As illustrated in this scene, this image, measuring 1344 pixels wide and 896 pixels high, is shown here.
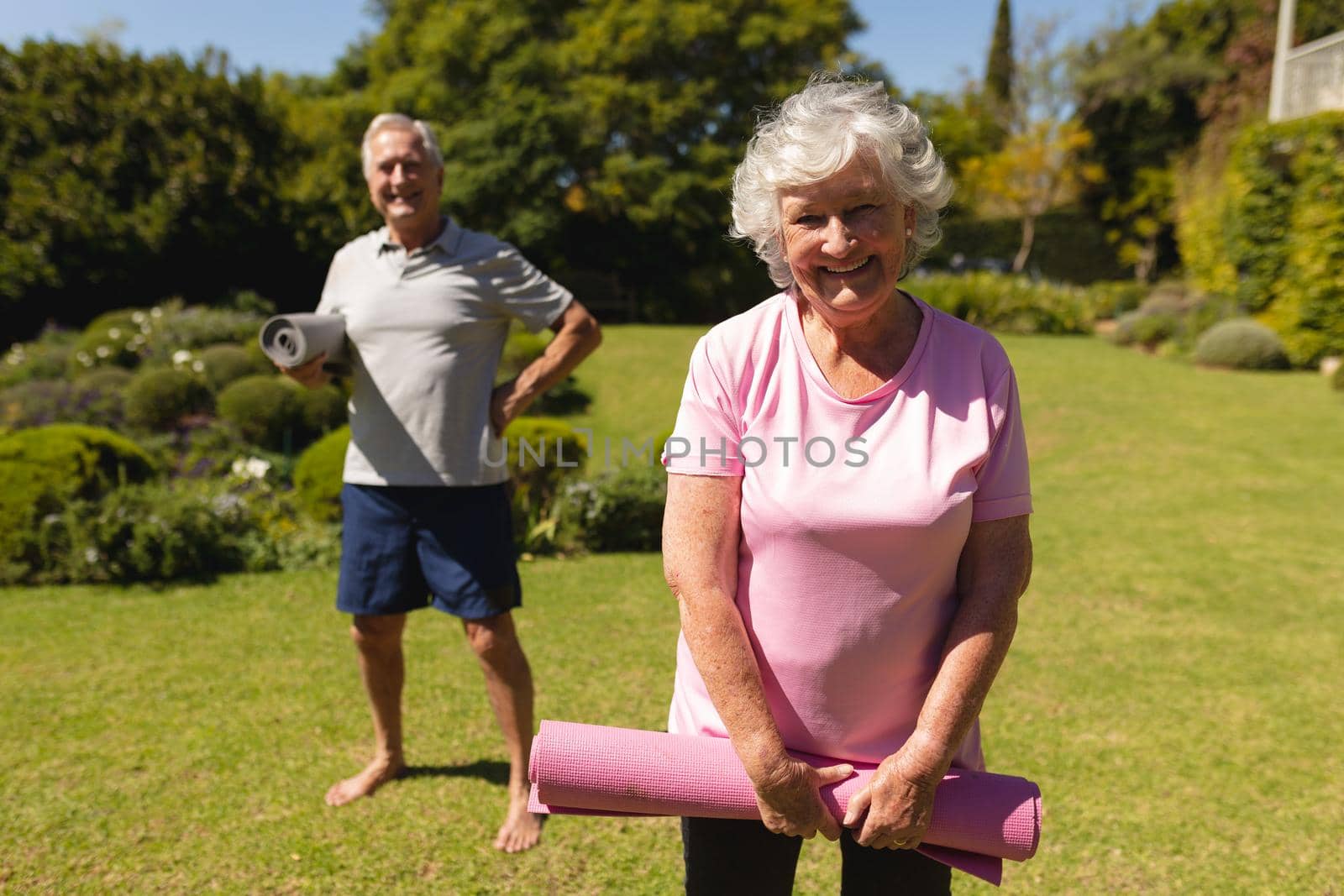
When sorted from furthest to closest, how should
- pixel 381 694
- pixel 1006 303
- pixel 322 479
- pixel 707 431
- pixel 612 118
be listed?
pixel 612 118, pixel 1006 303, pixel 322 479, pixel 381 694, pixel 707 431

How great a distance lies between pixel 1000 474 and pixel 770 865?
767 mm

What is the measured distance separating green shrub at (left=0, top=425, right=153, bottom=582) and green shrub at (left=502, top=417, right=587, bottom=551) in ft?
7.41

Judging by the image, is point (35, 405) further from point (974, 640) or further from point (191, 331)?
point (974, 640)

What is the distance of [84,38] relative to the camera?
46.3 ft

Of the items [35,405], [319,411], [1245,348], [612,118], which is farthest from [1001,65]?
[35,405]

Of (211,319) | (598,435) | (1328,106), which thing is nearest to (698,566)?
(598,435)

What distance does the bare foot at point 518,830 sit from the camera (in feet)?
9.04

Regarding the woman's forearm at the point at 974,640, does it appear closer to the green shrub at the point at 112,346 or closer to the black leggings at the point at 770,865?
the black leggings at the point at 770,865

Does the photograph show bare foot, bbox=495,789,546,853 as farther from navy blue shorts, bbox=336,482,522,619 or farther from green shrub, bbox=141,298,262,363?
green shrub, bbox=141,298,262,363

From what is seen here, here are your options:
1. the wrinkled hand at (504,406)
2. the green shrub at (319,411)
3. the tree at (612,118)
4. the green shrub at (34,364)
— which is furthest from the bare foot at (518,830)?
the tree at (612,118)

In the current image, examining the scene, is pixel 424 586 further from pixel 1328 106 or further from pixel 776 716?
pixel 1328 106

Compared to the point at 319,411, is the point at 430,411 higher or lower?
higher

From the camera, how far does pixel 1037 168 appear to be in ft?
85.7

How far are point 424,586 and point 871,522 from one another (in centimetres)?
177
